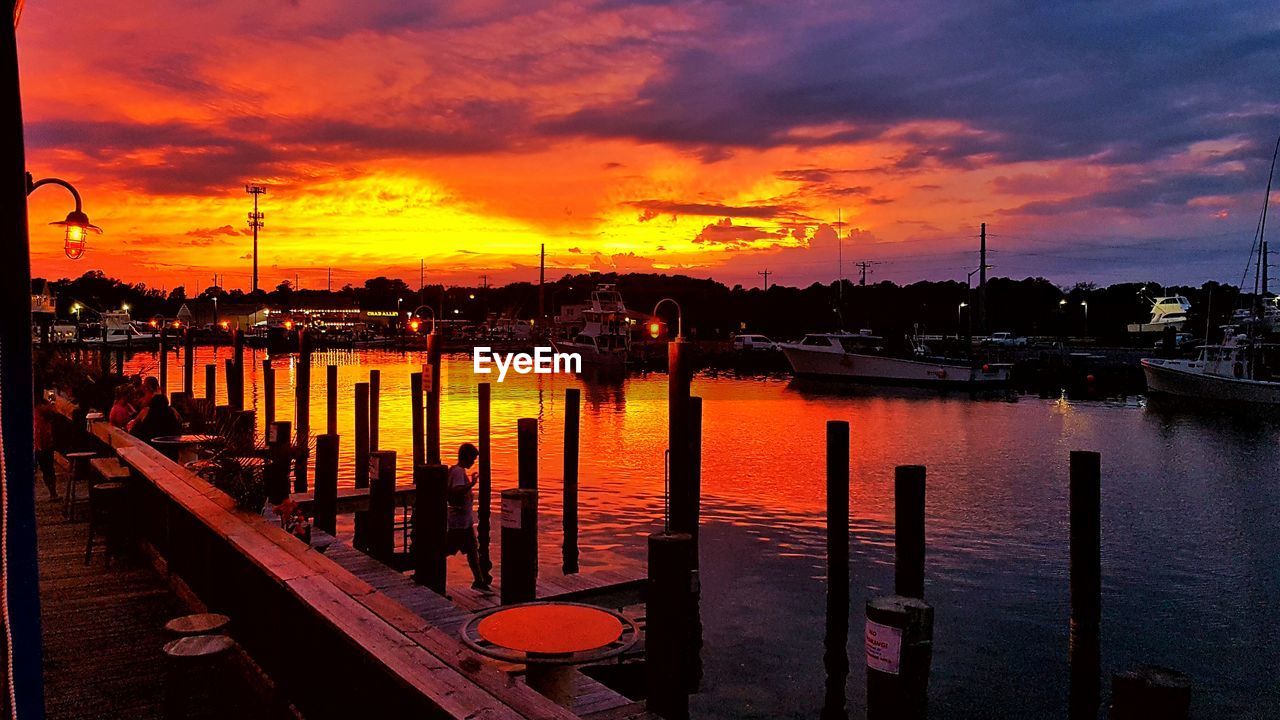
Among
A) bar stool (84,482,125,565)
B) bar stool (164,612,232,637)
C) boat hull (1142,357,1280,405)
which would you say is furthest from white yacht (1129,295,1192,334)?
bar stool (164,612,232,637)

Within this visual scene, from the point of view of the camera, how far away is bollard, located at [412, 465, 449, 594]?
409 inches

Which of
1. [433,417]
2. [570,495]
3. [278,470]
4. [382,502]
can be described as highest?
[278,470]

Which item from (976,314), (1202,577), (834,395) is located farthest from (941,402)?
(976,314)

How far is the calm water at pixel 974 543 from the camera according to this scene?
1236cm

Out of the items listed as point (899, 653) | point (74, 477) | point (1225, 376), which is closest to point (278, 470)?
point (74, 477)

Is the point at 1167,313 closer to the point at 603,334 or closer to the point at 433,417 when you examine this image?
the point at 603,334

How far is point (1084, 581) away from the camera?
10.5m

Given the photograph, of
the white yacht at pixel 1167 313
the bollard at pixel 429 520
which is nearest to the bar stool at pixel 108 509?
the bollard at pixel 429 520

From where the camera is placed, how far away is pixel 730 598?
15.4 meters

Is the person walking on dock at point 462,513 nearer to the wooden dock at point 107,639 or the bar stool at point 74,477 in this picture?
the wooden dock at point 107,639

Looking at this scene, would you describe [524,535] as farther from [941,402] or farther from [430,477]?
[941,402]

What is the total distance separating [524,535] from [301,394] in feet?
66.0

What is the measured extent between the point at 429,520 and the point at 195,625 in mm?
4744

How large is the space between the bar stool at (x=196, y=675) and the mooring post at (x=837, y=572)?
24.1ft
